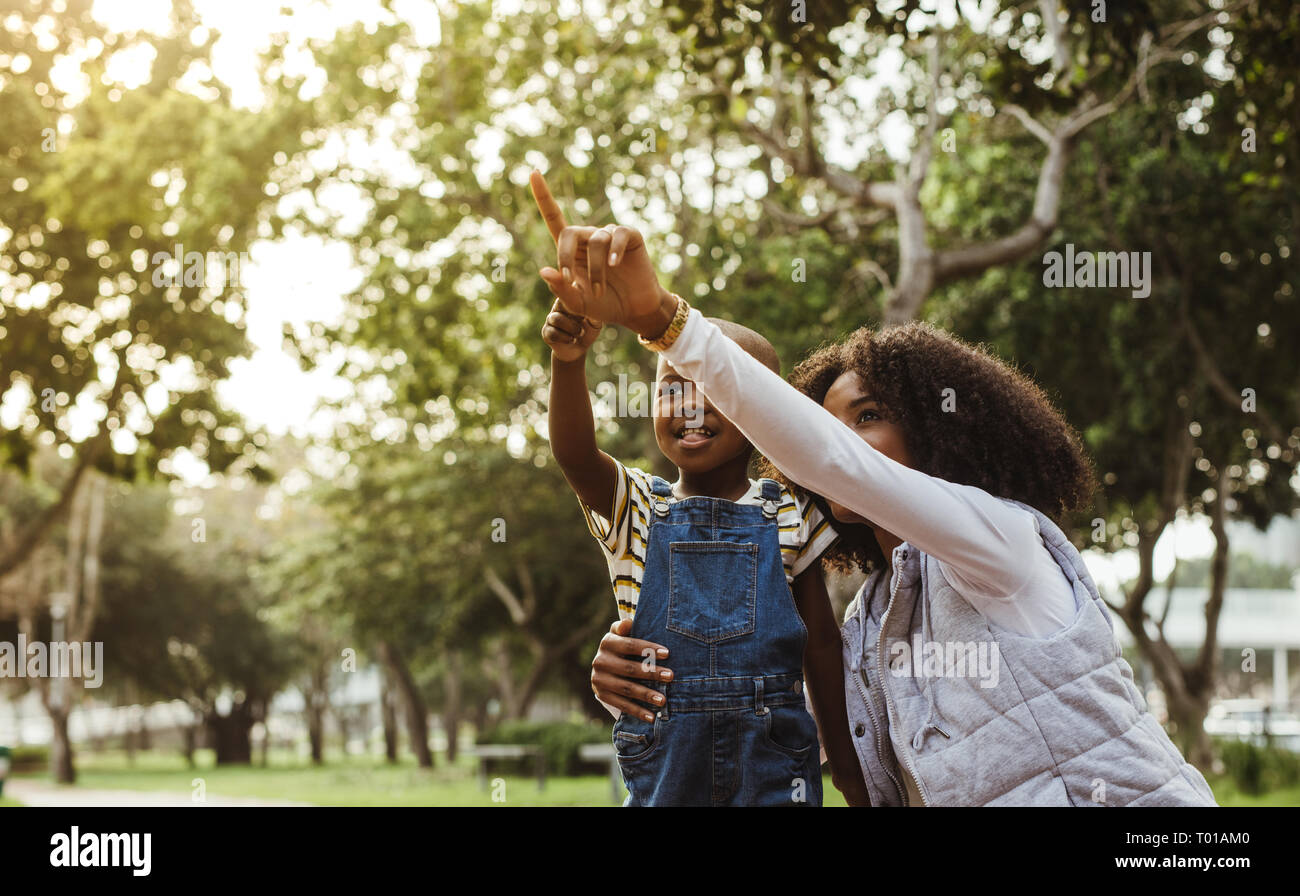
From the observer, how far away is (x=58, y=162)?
1163 centimetres

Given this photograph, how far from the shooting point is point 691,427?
2434 millimetres

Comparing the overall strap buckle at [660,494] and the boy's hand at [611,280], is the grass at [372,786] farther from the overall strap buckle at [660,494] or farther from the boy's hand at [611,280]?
the boy's hand at [611,280]

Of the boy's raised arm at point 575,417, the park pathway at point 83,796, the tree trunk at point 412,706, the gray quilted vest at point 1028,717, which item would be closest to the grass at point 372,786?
the park pathway at point 83,796

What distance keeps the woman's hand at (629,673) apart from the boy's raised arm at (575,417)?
0.30 metres

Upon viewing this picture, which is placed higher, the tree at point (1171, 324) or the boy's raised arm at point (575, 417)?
the tree at point (1171, 324)

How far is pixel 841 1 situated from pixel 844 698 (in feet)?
13.3

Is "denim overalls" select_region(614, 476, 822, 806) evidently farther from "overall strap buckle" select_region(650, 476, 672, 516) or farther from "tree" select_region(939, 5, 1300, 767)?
"tree" select_region(939, 5, 1300, 767)

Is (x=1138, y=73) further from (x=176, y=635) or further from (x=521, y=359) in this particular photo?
(x=176, y=635)

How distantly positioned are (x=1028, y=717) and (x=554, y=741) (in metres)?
21.6

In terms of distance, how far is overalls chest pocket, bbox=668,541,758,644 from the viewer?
2.29 m

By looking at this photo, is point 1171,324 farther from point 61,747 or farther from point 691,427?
point 61,747

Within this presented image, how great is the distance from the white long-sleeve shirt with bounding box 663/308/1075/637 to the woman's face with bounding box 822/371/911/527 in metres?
0.35

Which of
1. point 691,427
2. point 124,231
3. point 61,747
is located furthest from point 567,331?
point 61,747

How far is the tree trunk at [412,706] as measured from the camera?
30047 mm
